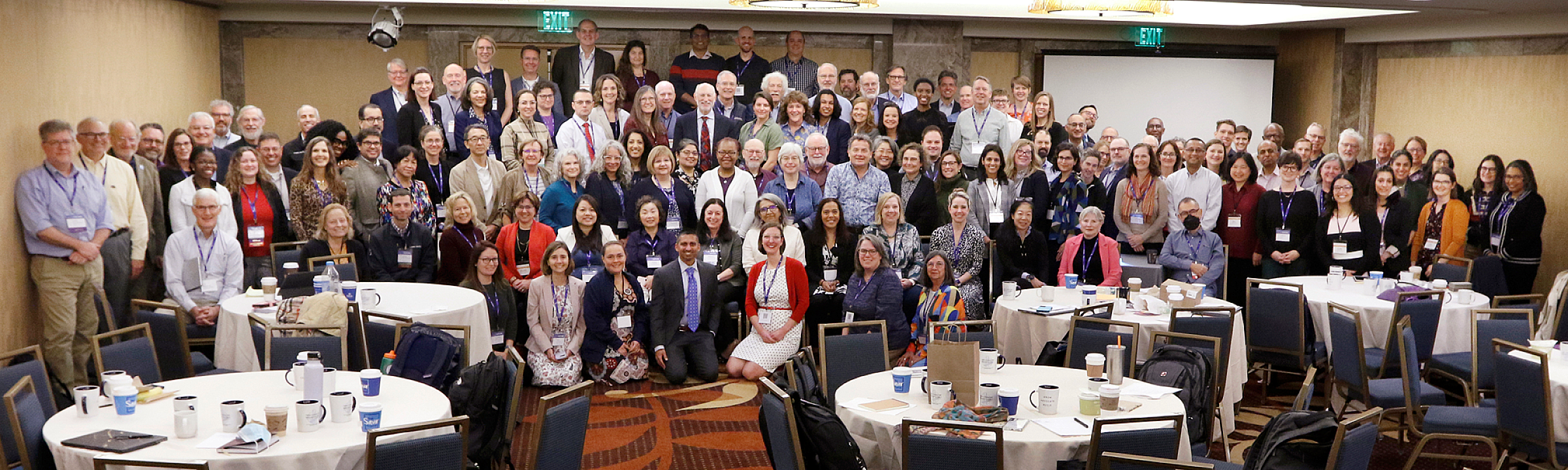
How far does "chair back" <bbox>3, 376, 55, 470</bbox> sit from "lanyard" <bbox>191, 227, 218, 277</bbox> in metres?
2.73

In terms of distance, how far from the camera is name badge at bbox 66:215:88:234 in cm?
720

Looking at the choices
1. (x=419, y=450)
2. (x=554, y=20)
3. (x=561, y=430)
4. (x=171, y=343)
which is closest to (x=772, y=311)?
(x=171, y=343)

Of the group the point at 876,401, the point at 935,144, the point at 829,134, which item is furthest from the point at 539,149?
the point at 876,401

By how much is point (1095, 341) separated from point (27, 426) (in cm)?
458

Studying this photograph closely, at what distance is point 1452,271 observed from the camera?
8367 millimetres

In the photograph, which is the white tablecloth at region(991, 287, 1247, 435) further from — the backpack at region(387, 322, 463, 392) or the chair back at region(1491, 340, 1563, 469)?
the backpack at region(387, 322, 463, 392)

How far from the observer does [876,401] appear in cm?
480

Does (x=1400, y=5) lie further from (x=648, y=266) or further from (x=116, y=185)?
(x=116, y=185)

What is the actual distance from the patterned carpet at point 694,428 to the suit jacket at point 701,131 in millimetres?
2192

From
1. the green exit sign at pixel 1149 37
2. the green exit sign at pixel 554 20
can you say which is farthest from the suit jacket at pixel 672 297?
the green exit sign at pixel 1149 37

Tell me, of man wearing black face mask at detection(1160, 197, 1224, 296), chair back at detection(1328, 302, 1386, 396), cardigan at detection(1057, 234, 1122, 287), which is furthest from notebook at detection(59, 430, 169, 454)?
man wearing black face mask at detection(1160, 197, 1224, 296)

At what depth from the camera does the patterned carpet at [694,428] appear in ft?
20.3

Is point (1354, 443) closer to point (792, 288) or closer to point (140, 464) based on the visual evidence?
point (140, 464)

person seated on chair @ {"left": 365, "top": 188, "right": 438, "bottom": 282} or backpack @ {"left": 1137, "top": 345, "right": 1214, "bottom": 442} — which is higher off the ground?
person seated on chair @ {"left": 365, "top": 188, "right": 438, "bottom": 282}
